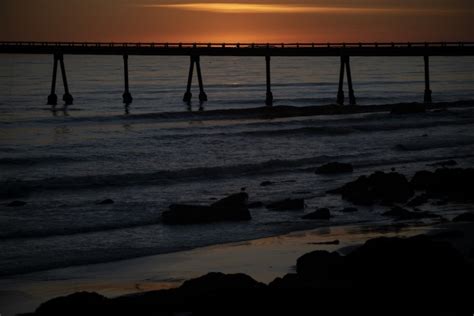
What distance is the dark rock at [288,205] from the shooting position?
950 inches

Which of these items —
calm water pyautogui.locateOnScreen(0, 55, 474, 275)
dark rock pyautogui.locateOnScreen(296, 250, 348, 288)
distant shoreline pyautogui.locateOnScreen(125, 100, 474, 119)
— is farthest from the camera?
distant shoreline pyautogui.locateOnScreen(125, 100, 474, 119)

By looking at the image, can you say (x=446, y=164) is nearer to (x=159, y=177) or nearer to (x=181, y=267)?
(x=159, y=177)

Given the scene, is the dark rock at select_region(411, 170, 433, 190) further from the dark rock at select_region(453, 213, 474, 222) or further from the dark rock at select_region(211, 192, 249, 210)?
the dark rock at select_region(211, 192, 249, 210)

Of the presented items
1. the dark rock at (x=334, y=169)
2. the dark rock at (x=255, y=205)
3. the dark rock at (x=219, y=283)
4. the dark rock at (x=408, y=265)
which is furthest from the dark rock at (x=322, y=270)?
the dark rock at (x=334, y=169)

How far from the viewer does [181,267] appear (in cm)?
1739

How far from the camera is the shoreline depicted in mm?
15672

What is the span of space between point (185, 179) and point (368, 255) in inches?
738

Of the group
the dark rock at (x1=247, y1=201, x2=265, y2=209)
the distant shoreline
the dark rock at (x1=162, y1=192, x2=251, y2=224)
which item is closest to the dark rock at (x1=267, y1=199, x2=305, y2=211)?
the dark rock at (x1=247, y1=201, x2=265, y2=209)

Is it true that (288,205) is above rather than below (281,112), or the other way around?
below

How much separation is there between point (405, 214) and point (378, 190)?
3.25m

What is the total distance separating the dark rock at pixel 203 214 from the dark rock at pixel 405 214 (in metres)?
3.70

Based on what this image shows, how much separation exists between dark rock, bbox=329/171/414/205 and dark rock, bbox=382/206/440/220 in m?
1.92

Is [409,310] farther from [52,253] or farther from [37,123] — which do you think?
[37,123]

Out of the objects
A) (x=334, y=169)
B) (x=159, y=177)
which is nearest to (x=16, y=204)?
(x=159, y=177)
